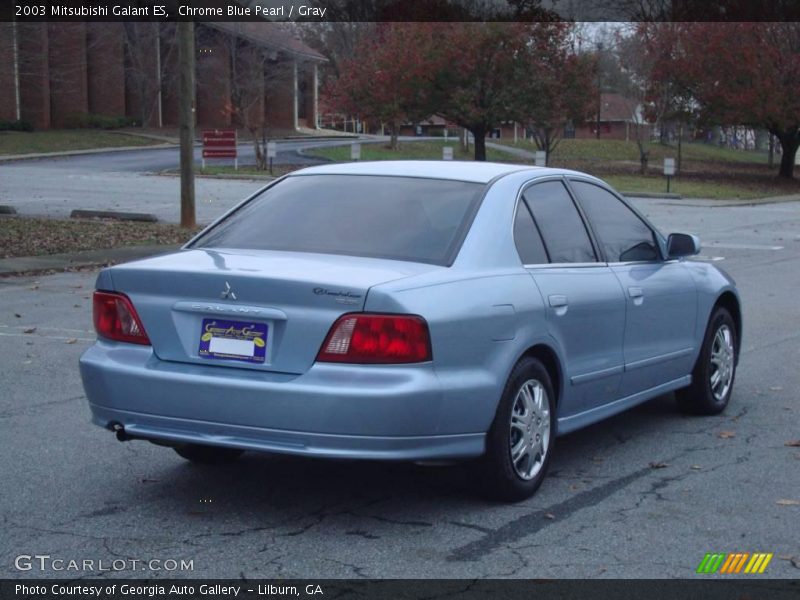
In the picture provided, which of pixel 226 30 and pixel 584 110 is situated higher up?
pixel 226 30

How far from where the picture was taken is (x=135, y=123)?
69.1 m

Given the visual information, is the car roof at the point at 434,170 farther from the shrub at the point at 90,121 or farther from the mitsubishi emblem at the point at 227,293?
the shrub at the point at 90,121

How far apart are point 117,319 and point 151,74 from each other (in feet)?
213

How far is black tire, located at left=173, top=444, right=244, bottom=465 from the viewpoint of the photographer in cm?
679

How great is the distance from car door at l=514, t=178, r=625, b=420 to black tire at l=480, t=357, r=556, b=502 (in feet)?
0.81

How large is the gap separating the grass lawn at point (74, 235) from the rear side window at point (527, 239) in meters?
12.9

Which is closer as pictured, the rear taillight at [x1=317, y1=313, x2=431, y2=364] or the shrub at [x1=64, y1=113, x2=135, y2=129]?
the rear taillight at [x1=317, y1=313, x2=431, y2=364]

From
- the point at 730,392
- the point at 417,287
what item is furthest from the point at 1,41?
the point at 417,287

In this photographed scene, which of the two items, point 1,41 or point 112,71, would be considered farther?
point 112,71

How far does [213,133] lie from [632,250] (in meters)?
40.7

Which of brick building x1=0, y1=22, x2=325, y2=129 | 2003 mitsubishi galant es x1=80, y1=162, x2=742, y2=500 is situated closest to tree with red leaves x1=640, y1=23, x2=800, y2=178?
brick building x1=0, y1=22, x2=325, y2=129

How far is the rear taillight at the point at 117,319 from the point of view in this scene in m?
5.94

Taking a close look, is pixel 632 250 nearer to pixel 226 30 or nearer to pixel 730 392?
pixel 730 392

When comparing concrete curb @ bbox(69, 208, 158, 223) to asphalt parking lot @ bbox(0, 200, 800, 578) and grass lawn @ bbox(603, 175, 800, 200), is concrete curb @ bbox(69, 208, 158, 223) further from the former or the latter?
grass lawn @ bbox(603, 175, 800, 200)
